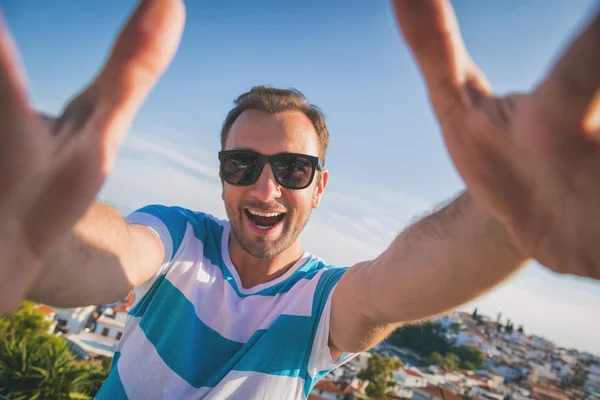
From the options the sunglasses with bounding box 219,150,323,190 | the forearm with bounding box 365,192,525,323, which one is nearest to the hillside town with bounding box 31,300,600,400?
the sunglasses with bounding box 219,150,323,190

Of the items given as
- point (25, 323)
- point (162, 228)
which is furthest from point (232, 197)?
point (25, 323)

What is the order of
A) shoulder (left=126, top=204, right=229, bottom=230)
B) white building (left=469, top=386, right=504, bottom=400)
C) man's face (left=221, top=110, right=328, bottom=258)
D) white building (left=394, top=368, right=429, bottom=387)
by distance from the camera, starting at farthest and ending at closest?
white building (left=394, top=368, right=429, bottom=387) < white building (left=469, top=386, right=504, bottom=400) < man's face (left=221, top=110, right=328, bottom=258) < shoulder (left=126, top=204, right=229, bottom=230)

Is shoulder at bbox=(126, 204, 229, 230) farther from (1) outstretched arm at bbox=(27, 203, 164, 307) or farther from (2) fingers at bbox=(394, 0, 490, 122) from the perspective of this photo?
(2) fingers at bbox=(394, 0, 490, 122)

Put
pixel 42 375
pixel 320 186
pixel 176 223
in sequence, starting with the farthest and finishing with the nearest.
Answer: pixel 42 375 → pixel 320 186 → pixel 176 223

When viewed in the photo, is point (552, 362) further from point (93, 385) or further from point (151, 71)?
point (151, 71)

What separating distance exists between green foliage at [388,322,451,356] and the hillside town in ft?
3.27

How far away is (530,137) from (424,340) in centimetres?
8359

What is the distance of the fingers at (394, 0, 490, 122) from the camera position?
962mm

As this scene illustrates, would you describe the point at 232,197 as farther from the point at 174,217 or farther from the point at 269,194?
the point at 174,217

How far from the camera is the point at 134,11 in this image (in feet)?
2.75

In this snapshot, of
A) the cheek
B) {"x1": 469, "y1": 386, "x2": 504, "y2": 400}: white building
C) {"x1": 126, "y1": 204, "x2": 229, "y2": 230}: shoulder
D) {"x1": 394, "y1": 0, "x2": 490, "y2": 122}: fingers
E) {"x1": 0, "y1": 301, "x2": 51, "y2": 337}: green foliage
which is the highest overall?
{"x1": 394, "y1": 0, "x2": 490, "y2": 122}: fingers

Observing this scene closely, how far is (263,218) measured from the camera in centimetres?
321

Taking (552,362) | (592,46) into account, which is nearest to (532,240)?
(592,46)

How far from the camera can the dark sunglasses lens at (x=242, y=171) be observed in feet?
10.3
